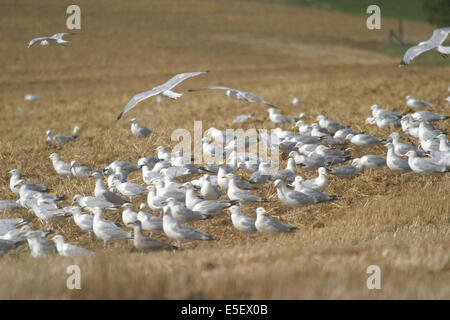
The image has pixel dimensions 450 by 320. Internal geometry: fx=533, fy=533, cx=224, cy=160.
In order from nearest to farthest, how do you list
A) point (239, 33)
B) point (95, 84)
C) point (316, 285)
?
point (316, 285) < point (95, 84) < point (239, 33)

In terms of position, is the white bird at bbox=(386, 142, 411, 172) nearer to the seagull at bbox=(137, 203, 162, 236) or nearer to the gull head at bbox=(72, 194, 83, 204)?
the seagull at bbox=(137, 203, 162, 236)

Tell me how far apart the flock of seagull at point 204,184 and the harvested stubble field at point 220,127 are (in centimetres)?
30

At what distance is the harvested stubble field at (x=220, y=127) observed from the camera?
5.40 m

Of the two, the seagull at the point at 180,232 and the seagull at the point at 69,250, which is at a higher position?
the seagull at the point at 180,232

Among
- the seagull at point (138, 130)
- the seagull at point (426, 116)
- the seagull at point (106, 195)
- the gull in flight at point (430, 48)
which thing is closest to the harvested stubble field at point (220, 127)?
the seagull at point (138, 130)

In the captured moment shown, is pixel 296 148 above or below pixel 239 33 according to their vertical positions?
below

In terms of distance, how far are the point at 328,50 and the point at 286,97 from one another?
24100 mm

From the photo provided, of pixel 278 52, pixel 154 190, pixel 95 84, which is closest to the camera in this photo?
pixel 154 190

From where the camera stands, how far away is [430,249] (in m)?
6.30

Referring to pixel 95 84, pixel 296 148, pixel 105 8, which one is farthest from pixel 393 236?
pixel 105 8

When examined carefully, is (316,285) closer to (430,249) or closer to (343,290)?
(343,290)

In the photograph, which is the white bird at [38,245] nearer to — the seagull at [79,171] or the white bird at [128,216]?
the white bird at [128,216]

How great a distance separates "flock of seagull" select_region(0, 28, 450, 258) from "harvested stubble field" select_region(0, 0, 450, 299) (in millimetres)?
302

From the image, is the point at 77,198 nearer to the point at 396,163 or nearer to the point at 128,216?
the point at 128,216
